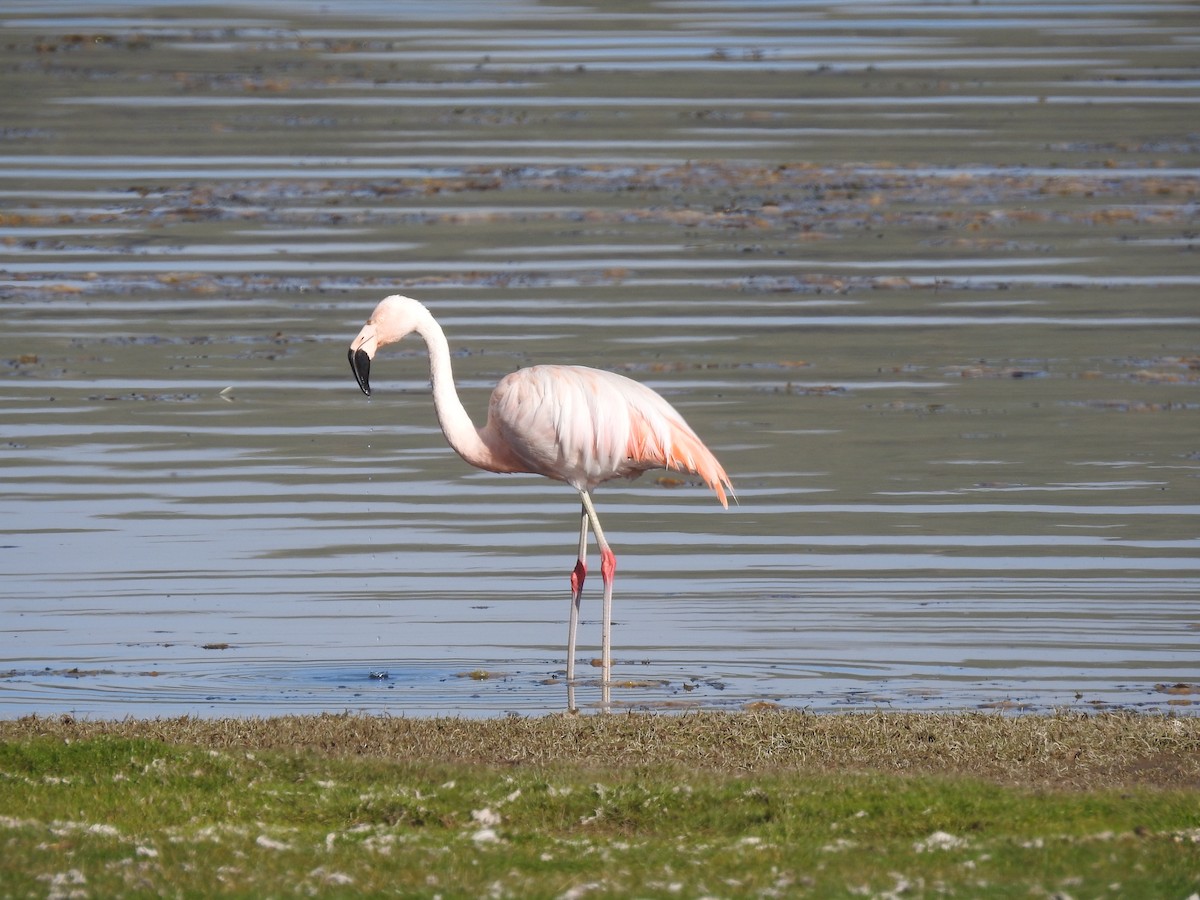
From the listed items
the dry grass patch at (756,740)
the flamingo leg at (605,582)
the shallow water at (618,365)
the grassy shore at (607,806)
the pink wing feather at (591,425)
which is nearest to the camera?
the grassy shore at (607,806)

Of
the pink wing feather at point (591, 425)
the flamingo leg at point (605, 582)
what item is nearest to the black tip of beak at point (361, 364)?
the pink wing feather at point (591, 425)

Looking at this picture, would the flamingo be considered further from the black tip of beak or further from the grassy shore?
the grassy shore

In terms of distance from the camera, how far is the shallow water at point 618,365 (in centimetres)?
1282

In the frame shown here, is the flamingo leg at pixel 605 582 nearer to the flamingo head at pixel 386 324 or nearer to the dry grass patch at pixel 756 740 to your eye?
the dry grass patch at pixel 756 740

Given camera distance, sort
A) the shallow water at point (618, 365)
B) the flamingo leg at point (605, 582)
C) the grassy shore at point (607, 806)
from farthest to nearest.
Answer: the shallow water at point (618, 365)
the flamingo leg at point (605, 582)
the grassy shore at point (607, 806)

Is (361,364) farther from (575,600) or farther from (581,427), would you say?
(575,600)

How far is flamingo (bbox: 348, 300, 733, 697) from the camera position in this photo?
489 inches

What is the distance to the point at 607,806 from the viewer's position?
8.91 meters

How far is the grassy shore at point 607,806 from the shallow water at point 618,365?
115 centimetres

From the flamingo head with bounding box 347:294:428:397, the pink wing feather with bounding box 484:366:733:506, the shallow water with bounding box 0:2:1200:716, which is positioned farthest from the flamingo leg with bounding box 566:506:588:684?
the flamingo head with bounding box 347:294:428:397

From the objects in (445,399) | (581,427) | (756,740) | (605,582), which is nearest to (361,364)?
(445,399)

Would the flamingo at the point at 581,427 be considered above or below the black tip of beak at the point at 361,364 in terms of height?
below

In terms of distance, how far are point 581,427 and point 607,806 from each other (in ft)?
12.4

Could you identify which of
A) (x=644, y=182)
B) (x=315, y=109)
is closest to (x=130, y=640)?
(x=644, y=182)
